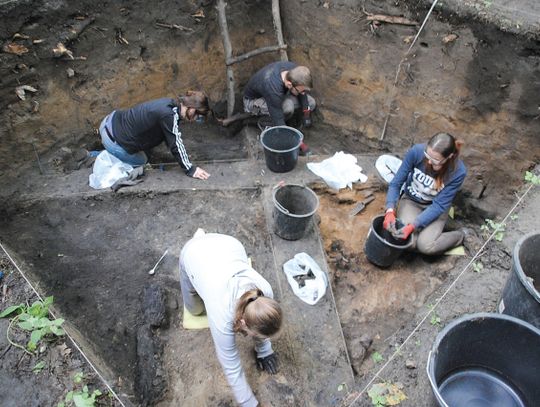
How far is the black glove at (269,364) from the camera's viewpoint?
3.49m

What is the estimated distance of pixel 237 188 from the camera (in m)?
5.04

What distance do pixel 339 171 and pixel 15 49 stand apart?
390 centimetres

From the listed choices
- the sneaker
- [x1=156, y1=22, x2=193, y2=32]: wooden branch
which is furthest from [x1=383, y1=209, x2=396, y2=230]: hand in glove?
[x1=156, y1=22, x2=193, y2=32]: wooden branch

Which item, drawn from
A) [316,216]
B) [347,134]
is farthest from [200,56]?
[316,216]

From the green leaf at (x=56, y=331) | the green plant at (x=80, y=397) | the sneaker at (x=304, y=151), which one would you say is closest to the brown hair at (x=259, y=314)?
the green plant at (x=80, y=397)

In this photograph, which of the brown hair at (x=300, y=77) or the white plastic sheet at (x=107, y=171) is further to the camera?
the brown hair at (x=300, y=77)

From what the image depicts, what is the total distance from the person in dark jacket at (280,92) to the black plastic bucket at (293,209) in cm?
127

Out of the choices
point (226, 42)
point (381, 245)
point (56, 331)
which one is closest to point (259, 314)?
point (56, 331)

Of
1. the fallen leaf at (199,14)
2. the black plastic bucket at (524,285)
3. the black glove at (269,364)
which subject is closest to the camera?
the black plastic bucket at (524,285)

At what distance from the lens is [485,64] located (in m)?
4.84

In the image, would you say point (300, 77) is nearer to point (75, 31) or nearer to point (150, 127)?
point (150, 127)

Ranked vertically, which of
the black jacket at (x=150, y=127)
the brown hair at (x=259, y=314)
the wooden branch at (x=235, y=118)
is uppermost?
the brown hair at (x=259, y=314)

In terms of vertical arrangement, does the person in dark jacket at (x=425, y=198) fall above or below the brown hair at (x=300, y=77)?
below

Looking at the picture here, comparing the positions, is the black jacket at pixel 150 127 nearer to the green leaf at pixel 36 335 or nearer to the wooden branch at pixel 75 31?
the wooden branch at pixel 75 31
